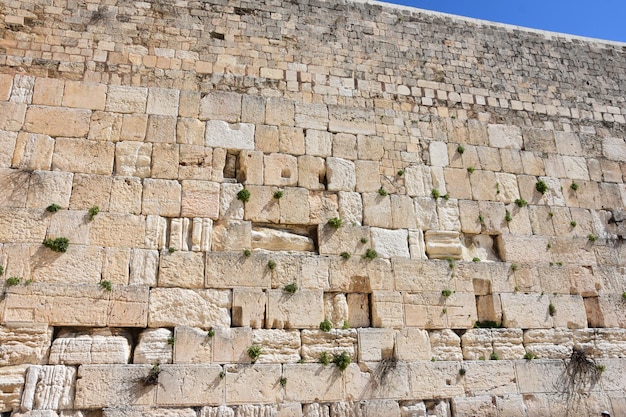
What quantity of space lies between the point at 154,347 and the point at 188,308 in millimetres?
580

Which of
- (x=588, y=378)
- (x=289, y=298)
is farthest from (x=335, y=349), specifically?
(x=588, y=378)

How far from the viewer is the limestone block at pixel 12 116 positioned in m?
6.74

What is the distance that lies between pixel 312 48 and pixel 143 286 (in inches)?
177

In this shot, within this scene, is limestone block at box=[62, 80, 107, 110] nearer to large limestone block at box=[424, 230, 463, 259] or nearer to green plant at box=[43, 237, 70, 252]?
green plant at box=[43, 237, 70, 252]

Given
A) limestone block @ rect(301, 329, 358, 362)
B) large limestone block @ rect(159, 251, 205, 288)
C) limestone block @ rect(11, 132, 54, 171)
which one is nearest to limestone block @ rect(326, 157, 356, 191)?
limestone block @ rect(301, 329, 358, 362)

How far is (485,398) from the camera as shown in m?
6.68

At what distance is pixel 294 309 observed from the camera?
6555 mm

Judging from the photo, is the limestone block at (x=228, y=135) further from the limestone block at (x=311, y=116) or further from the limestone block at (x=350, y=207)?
the limestone block at (x=350, y=207)

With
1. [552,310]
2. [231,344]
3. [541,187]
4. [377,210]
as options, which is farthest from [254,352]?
[541,187]

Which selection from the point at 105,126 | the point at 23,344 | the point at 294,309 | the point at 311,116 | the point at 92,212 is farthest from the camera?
the point at 311,116

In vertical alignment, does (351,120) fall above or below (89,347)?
above

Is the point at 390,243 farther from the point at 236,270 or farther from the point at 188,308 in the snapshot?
the point at 188,308

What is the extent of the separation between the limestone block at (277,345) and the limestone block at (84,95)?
3.78 metres

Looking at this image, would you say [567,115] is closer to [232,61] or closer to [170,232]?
[232,61]
